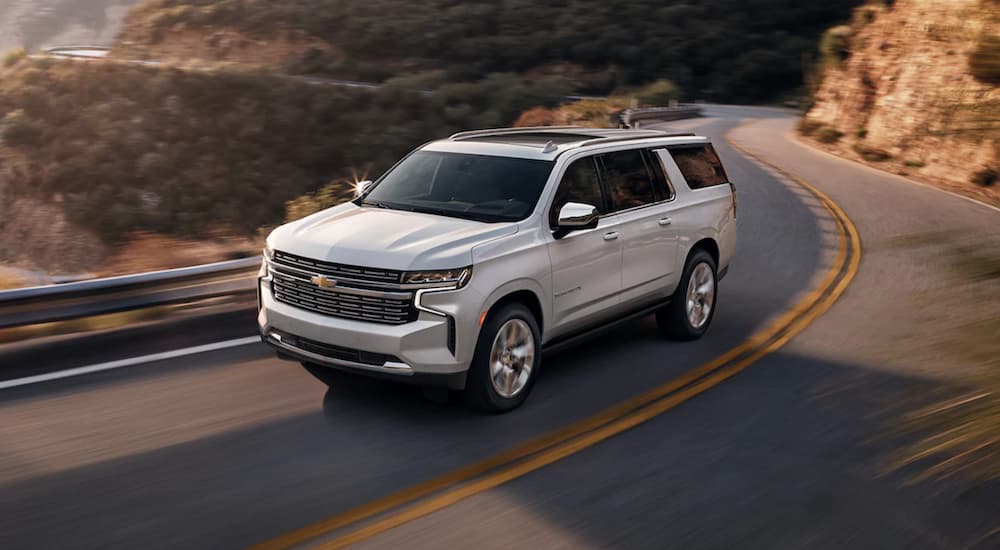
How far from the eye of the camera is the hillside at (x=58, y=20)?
175 m

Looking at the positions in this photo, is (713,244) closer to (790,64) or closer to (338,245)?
(338,245)

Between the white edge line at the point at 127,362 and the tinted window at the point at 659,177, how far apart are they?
3.69 m

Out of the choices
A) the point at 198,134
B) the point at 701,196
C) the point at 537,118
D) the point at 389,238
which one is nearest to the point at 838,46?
the point at 537,118

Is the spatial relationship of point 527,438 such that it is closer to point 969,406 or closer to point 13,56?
point 969,406

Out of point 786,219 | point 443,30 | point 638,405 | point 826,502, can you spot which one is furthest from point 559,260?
point 443,30

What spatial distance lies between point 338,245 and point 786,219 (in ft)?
39.4

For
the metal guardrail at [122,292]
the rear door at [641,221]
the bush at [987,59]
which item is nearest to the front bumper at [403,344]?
the rear door at [641,221]

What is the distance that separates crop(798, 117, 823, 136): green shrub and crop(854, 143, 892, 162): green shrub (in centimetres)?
628

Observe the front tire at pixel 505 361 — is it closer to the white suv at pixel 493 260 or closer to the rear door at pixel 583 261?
the white suv at pixel 493 260

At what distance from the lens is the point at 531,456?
5.98 m

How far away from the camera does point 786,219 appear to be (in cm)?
1678

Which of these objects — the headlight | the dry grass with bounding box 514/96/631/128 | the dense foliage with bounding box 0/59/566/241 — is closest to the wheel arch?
the headlight

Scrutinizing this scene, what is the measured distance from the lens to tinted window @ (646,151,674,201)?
27.9 feet

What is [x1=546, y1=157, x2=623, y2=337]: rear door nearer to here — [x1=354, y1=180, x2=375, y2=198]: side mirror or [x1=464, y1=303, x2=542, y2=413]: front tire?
[x1=464, y1=303, x2=542, y2=413]: front tire
